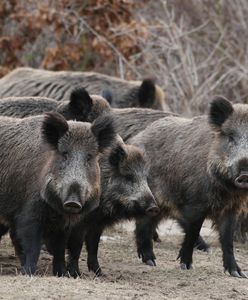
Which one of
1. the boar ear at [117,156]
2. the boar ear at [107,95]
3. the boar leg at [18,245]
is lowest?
the boar leg at [18,245]

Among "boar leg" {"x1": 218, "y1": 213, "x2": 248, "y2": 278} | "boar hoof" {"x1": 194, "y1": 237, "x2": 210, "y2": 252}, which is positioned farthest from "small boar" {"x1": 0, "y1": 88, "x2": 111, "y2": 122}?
"boar leg" {"x1": 218, "y1": 213, "x2": 248, "y2": 278}

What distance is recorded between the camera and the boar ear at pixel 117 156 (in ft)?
30.1

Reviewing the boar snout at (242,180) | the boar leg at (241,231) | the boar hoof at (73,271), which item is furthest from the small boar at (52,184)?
the boar leg at (241,231)

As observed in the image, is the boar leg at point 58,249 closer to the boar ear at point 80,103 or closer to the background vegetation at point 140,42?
the boar ear at point 80,103

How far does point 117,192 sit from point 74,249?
704 mm

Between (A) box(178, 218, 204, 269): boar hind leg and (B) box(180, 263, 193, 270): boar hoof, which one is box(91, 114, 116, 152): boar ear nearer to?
(A) box(178, 218, 204, 269): boar hind leg

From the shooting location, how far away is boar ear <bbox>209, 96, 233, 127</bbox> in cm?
947

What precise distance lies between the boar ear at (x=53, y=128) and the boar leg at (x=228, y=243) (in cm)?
220

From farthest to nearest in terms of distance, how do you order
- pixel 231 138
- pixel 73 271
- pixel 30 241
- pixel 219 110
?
pixel 219 110, pixel 231 138, pixel 73 271, pixel 30 241

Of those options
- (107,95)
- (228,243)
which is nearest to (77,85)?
(107,95)

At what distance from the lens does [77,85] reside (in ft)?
46.2

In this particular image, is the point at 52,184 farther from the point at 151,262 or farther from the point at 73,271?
the point at 151,262

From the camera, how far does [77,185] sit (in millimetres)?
7941

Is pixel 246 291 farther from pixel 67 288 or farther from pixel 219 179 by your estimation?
pixel 67 288
